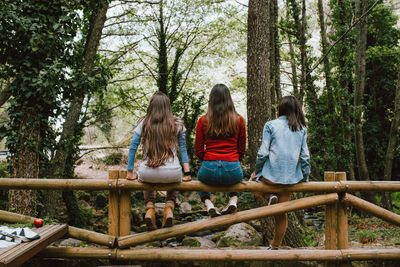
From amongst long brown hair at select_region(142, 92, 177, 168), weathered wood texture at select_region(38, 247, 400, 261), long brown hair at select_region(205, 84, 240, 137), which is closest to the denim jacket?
long brown hair at select_region(205, 84, 240, 137)

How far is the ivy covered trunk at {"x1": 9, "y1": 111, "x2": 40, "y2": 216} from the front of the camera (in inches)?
221

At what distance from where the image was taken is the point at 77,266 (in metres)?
4.12

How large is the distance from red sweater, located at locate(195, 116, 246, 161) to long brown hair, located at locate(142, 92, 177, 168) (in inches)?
12.4

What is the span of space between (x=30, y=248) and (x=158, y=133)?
1.68 m

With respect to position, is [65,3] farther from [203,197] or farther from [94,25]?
[203,197]

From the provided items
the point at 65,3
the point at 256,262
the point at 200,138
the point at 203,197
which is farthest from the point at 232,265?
the point at 65,3

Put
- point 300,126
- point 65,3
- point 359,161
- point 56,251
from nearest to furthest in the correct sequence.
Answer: point 56,251
point 300,126
point 65,3
point 359,161

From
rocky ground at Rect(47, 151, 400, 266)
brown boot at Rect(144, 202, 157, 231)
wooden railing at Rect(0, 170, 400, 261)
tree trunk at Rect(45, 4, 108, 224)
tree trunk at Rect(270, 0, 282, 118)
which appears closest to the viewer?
brown boot at Rect(144, 202, 157, 231)

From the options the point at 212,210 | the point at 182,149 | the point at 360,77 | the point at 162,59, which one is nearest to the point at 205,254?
the point at 212,210

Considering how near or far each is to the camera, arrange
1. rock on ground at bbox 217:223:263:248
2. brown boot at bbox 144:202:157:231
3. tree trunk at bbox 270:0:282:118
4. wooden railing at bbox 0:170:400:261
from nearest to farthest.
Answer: brown boot at bbox 144:202:157:231
wooden railing at bbox 0:170:400:261
rock on ground at bbox 217:223:263:248
tree trunk at bbox 270:0:282:118

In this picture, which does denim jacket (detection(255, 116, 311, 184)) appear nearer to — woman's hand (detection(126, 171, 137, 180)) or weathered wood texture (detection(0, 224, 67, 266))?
woman's hand (detection(126, 171, 137, 180))

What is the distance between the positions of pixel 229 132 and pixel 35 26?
4040 millimetres

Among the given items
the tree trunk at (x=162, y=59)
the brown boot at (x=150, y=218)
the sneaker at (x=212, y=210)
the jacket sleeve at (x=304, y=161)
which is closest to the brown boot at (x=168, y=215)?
the brown boot at (x=150, y=218)

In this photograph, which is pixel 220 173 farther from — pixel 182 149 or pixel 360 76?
pixel 360 76
